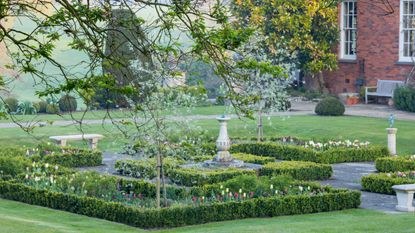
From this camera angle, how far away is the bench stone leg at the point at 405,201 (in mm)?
17167

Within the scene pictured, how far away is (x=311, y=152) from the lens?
23109 millimetres

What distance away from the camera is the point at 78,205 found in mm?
17016

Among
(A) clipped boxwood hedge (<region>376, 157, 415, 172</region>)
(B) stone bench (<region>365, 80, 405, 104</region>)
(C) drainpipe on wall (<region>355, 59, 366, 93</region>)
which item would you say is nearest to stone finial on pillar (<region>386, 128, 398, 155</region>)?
(A) clipped boxwood hedge (<region>376, 157, 415, 172</region>)

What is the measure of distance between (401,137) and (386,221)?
12374 millimetres

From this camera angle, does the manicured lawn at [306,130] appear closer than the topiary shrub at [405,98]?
Yes

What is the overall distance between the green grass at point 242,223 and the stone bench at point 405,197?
484 mm

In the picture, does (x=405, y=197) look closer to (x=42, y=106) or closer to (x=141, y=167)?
(x=141, y=167)

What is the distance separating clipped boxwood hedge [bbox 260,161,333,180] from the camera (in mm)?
20562

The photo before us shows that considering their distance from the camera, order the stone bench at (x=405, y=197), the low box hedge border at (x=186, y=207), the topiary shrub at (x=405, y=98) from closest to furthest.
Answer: the low box hedge border at (x=186, y=207)
the stone bench at (x=405, y=197)
the topiary shrub at (x=405, y=98)

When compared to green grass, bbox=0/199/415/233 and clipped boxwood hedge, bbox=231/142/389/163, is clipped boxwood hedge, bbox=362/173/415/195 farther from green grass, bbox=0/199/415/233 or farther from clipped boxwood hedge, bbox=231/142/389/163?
clipped boxwood hedge, bbox=231/142/389/163

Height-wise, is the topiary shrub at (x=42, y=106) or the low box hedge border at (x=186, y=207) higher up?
the topiary shrub at (x=42, y=106)

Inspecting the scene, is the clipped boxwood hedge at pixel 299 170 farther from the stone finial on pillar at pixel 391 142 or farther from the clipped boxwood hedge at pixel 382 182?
the stone finial on pillar at pixel 391 142

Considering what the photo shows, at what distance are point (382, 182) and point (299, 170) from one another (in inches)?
82.5

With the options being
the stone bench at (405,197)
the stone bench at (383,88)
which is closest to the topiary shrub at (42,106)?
the stone bench at (383,88)
